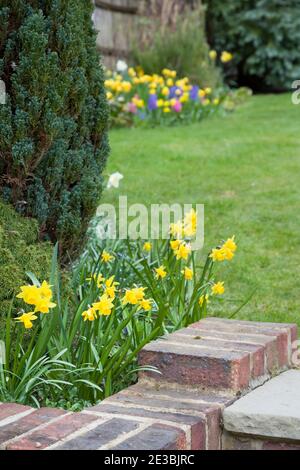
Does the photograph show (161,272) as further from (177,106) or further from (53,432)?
(177,106)

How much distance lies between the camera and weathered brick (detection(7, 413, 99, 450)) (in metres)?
2.43

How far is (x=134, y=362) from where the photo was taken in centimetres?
323

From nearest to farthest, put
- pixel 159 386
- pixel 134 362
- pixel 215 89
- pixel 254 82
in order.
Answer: pixel 159 386 < pixel 134 362 < pixel 215 89 < pixel 254 82

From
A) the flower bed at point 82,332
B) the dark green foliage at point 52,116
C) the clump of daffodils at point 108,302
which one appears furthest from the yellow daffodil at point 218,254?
the dark green foliage at point 52,116

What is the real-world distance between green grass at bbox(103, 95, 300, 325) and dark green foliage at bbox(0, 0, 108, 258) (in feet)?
3.20

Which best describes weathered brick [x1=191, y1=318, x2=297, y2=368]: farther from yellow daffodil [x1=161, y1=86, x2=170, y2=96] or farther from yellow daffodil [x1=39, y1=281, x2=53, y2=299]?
yellow daffodil [x1=161, y1=86, x2=170, y2=96]

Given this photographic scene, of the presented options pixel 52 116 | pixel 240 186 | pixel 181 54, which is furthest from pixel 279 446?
pixel 181 54

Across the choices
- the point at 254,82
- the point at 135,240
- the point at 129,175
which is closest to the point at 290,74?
the point at 254,82

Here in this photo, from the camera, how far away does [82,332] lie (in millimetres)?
3158

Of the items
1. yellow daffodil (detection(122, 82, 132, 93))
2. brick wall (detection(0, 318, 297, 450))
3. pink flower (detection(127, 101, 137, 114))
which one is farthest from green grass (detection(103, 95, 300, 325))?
brick wall (detection(0, 318, 297, 450))

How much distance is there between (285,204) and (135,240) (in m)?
1.78

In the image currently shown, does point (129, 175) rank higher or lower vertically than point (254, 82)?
lower

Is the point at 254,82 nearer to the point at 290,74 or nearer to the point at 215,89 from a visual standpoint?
the point at 290,74

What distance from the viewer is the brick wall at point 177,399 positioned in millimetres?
2479
